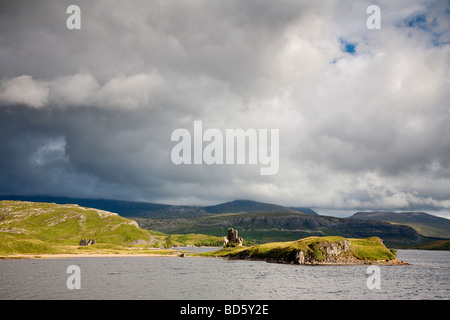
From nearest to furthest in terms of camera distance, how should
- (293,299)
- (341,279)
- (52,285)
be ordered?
1. (293,299)
2. (52,285)
3. (341,279)

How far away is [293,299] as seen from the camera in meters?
78.8

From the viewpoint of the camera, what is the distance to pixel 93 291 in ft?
283

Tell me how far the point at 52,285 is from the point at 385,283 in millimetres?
106822

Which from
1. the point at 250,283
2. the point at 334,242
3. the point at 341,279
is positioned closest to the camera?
the point at 250,283
